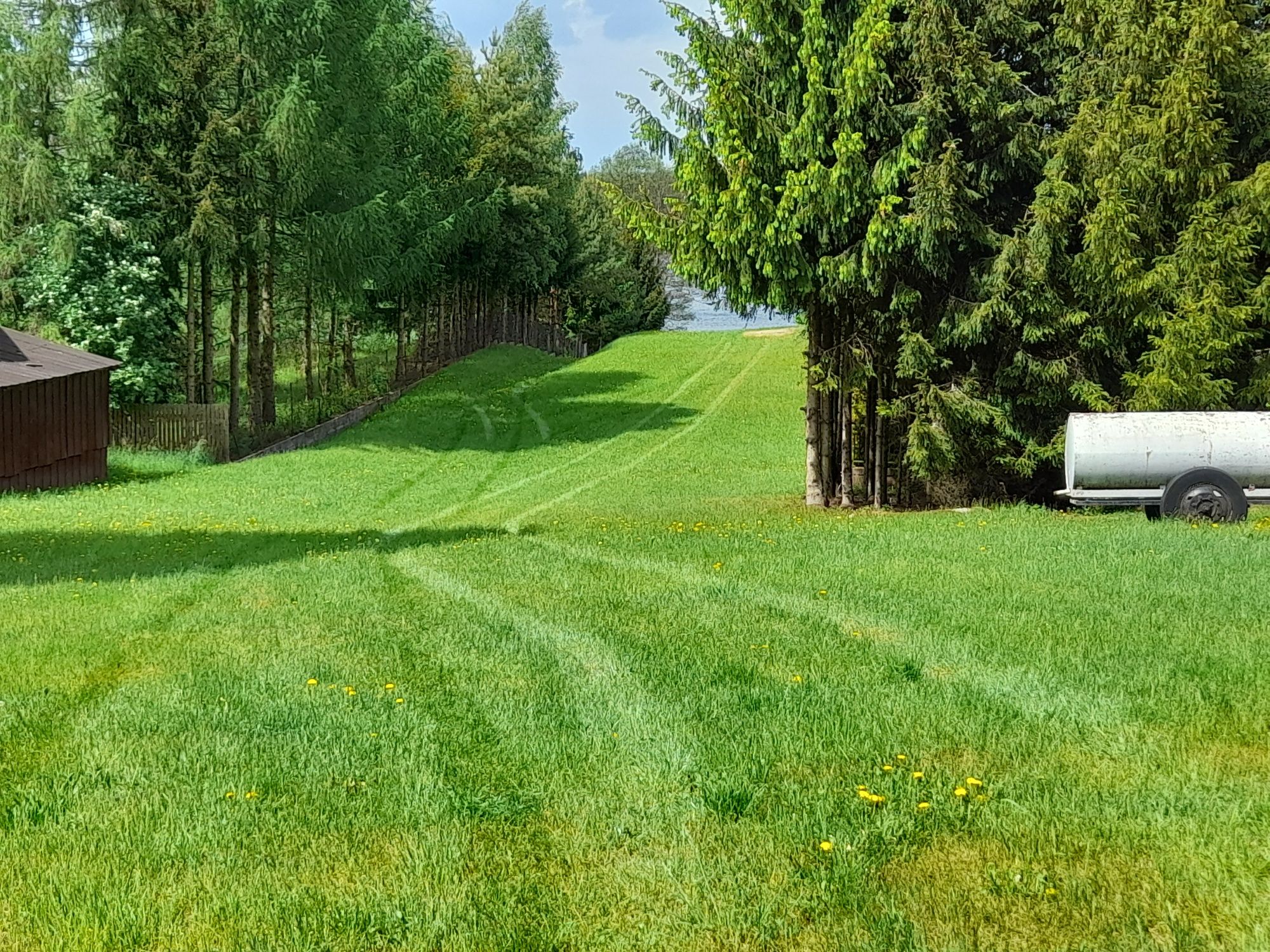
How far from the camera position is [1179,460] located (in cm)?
1380

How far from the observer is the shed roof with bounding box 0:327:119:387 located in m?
21.5

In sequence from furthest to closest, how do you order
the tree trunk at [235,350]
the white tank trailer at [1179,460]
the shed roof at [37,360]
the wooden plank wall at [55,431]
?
the tree trunk at [235,350]
the wooden plank wall at [55,431]
the shed roof at [37,360]
the white tank trailer at [1179,460]

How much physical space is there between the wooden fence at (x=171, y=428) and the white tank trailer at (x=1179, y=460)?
2333 centimetres

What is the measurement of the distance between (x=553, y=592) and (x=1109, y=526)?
24.5 feet

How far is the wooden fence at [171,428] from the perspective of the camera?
2933 centimetres

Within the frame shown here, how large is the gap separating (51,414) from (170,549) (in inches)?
473

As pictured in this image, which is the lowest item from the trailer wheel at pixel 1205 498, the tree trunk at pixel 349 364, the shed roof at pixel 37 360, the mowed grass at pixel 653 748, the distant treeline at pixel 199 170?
the mowed grass at pixel 653 748

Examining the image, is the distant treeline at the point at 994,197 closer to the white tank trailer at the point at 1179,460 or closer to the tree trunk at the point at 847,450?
the tree trunk at the point at 847,450

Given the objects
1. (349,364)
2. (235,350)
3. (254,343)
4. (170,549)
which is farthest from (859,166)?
(349,364)

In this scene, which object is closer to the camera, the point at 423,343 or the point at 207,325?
the point at 207,325

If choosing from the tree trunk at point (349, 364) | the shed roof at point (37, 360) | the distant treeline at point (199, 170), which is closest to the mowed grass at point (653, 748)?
the shed roof at point (37, 360)

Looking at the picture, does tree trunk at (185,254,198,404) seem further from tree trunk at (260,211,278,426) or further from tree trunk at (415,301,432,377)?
tree trunk at (415,301,432,377)

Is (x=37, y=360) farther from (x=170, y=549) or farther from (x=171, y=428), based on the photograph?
(x=170, y=549)

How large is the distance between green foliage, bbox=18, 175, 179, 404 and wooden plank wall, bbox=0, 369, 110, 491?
254 cm
